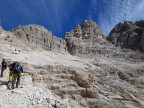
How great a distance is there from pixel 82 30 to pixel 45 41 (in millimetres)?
10153

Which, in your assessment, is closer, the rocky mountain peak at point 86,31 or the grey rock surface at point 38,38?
the grey rock surface at point 38,38

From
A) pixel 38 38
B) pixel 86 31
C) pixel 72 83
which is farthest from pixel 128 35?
pixel 72 83

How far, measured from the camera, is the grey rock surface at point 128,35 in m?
48.5

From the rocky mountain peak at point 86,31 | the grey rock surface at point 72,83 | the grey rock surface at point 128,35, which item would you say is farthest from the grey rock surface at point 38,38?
the grey rock surface at point 128,35

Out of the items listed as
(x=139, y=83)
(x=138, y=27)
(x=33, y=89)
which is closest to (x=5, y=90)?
(x=33, y=89)

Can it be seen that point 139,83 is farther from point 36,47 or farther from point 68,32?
point 68,32

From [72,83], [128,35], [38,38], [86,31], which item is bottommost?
[72,83]

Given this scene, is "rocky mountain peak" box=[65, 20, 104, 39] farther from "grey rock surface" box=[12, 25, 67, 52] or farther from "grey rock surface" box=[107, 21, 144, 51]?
"grey rock surface" box=[12, 25, 67, 52]

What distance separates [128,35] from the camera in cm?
5144

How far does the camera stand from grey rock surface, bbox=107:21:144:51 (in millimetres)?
48531

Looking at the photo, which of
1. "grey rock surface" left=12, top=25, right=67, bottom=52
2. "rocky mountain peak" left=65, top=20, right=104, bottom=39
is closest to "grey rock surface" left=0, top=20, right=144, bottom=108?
"grey rock surface" left=12, top=25, right=67, bottom=52

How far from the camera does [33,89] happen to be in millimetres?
18797

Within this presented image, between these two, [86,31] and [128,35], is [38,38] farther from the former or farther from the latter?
[128,35]

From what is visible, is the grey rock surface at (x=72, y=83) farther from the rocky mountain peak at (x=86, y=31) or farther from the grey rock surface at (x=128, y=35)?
the rocky mountain peak at (x=86, y=31)
